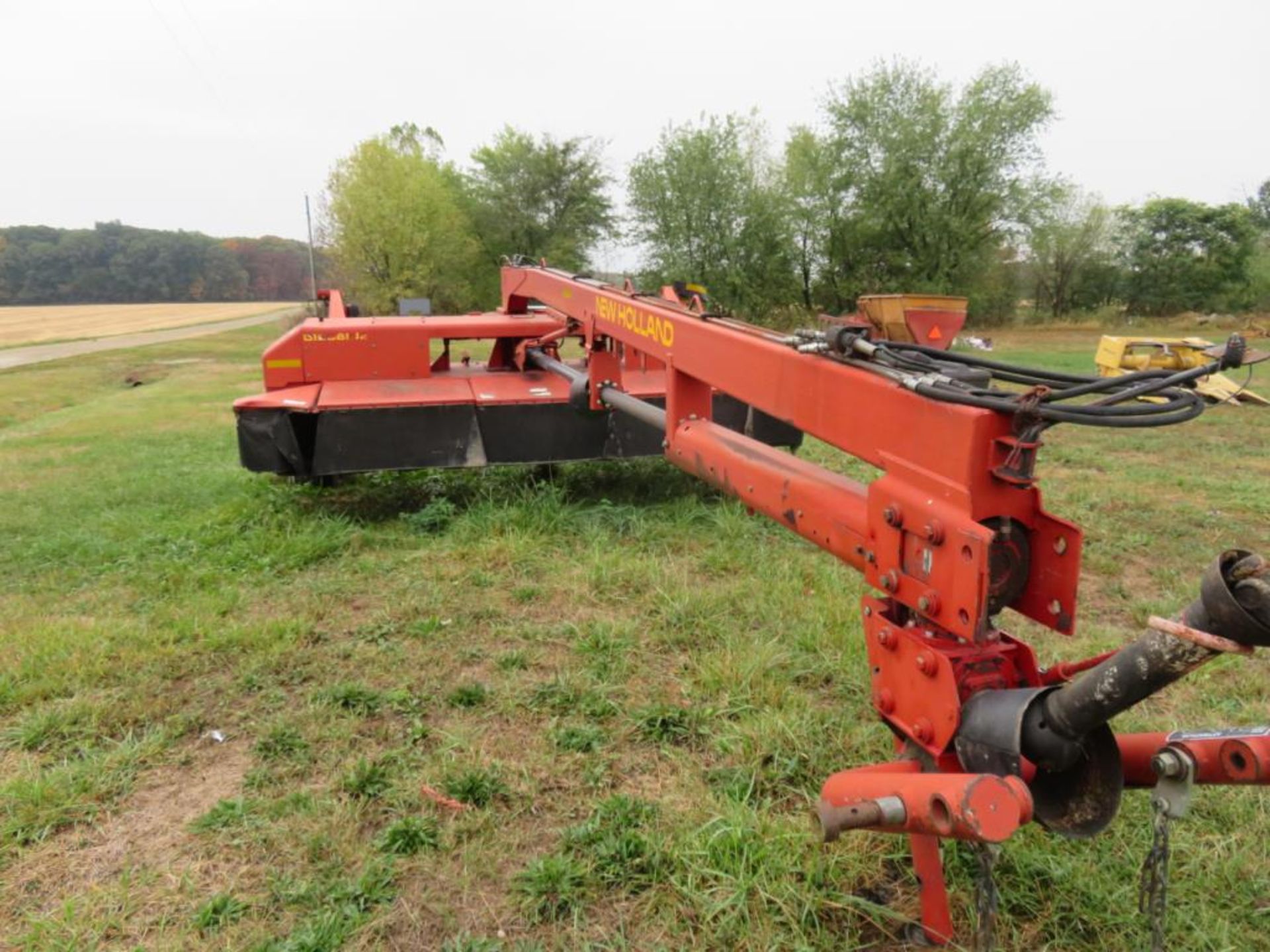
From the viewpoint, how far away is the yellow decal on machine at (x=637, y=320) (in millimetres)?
3445

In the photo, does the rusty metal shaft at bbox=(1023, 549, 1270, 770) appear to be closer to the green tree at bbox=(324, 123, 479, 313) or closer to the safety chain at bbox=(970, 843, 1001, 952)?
the safety chain at bbox=(970, 843, 1001, 952)

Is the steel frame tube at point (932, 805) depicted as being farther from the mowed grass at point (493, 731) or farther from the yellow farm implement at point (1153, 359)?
the yellow farm implement at point (1153, 359)

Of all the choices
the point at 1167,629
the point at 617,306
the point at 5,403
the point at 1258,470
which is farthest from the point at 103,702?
the point at 5,403

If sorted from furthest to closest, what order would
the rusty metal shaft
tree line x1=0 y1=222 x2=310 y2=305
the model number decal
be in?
tree line x1=0 y1=222 x2=310 y2=305 < the model number decal < the rusty metal shaft

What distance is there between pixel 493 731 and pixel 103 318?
49.6 m

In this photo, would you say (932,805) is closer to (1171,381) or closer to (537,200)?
(1171,381)

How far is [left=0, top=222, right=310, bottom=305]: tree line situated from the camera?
56250 mm

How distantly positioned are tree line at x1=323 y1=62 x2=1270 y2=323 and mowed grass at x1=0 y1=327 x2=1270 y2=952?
24.4 m

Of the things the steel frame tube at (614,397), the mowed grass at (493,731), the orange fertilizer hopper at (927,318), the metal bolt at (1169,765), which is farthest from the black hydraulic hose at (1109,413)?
the steel frame tube at (614,397)

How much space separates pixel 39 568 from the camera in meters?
5.15

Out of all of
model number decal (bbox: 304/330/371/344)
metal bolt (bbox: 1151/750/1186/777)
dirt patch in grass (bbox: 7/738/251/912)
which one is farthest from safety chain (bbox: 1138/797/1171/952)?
model number decal (bbox: 304/330/371/344)

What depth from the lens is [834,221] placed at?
98.4ft

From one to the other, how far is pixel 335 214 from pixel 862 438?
3014 centimetres

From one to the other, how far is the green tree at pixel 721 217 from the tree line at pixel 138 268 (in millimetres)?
30956
